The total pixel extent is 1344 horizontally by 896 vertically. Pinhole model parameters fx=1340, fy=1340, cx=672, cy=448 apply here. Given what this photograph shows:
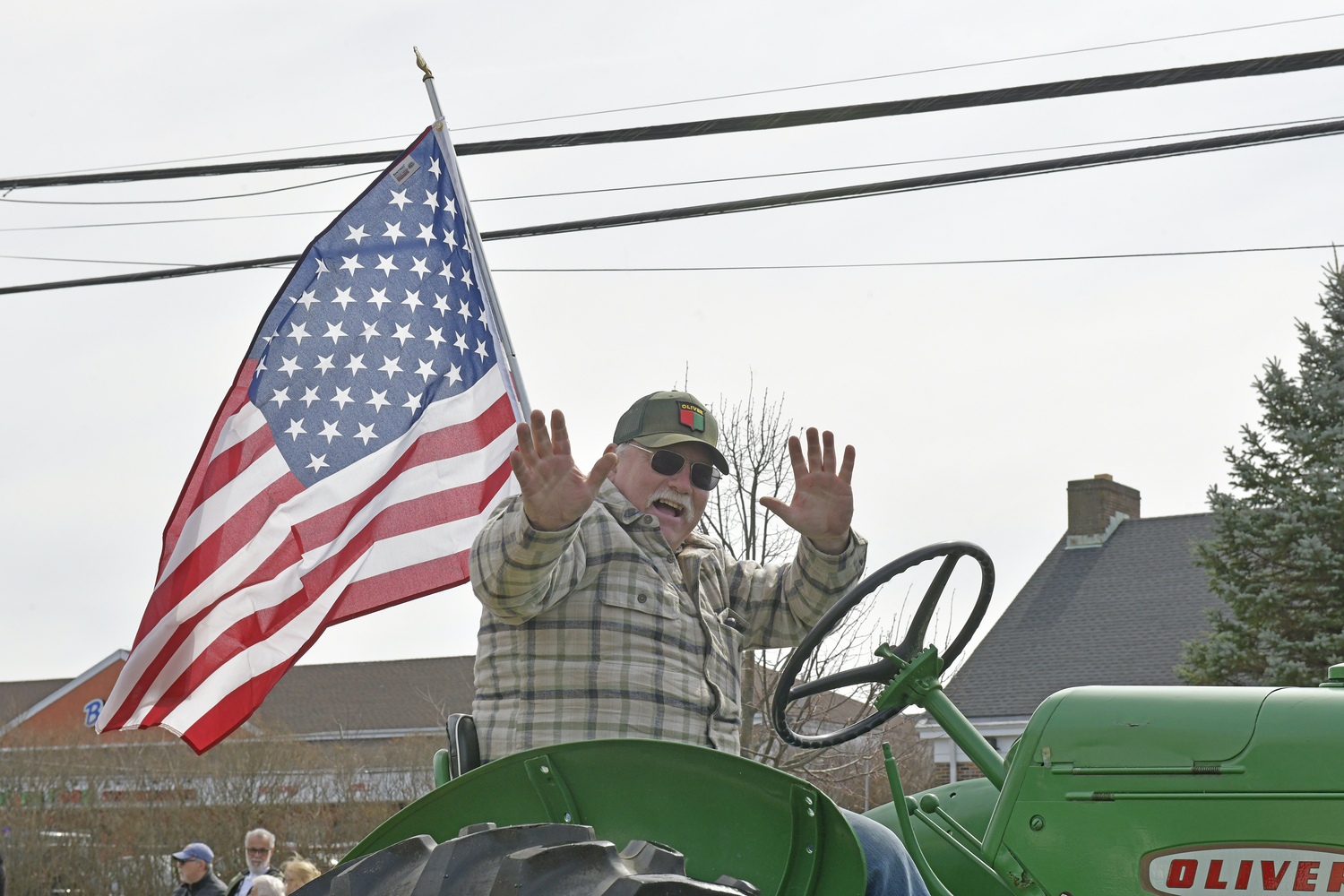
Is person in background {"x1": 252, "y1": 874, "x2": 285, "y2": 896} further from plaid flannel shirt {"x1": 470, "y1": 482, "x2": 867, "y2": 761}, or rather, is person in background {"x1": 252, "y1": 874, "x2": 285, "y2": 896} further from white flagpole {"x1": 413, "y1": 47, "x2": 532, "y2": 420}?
plaid flannel shirt {"x1": 470, "y1": 482, "x2": 867, "y2": 761}

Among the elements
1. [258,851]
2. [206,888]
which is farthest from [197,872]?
[258,851]

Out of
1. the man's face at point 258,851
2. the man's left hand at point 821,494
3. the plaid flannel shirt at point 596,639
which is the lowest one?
the man's face at point 258,851

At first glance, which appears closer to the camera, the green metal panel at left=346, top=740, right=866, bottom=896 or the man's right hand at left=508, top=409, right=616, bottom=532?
the green metal panel at left=346, top=740, right=866, bottom=896

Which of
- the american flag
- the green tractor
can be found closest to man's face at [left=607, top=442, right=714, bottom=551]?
the green tractor

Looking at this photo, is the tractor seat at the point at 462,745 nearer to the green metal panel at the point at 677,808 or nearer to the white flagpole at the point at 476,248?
the green metal panel at the point at 677,808

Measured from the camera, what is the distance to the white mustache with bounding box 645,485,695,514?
11.7 feet

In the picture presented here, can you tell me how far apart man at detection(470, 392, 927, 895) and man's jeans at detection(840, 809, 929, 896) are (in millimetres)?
816

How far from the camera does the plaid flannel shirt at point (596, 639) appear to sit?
124 inches

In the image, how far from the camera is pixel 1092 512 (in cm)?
2155

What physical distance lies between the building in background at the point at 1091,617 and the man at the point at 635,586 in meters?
12.9

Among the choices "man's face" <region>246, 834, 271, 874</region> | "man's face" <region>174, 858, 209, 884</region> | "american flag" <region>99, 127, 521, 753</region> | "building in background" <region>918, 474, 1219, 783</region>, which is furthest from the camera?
"building in background" <region>918, 474, 1219, 783</region>

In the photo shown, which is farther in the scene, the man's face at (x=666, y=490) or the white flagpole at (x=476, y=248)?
the white flagpole at (x=476, y=248)

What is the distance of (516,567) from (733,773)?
944mm

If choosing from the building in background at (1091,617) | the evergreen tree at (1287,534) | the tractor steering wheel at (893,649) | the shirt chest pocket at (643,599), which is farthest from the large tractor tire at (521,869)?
the building in background at (1091,617)
